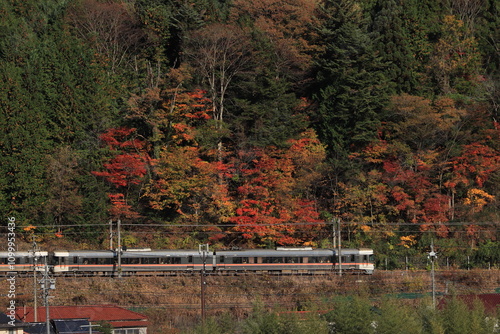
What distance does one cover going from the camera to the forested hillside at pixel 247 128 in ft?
156

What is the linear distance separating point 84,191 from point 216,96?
979 centimetres

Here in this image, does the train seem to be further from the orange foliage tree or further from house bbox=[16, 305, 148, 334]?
house bbox=[16, 305, 148, 334]

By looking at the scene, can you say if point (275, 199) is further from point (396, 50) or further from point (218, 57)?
point (396, 50)

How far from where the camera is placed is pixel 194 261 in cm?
4472

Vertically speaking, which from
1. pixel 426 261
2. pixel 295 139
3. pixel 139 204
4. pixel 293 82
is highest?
pixel 293 82

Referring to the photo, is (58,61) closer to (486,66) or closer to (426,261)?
(426,261)

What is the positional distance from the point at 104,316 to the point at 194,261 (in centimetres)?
1104

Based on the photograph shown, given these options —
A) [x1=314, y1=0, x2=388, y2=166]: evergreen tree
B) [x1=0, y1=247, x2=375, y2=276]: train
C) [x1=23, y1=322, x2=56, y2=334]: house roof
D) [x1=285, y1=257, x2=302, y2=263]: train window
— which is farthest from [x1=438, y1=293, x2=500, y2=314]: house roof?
[x1=314, y1=0, x2=388, y2=166]: evergreen tree

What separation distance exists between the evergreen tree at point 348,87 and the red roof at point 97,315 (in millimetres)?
18481

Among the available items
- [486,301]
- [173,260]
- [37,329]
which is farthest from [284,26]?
[37,329]

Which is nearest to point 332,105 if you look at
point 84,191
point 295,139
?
point 295,139

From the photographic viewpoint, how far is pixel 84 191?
157ft

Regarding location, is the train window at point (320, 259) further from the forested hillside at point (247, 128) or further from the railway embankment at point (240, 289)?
the forested hillside at point (247, 128)

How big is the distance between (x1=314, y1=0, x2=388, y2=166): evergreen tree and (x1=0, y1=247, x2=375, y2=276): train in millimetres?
6441
